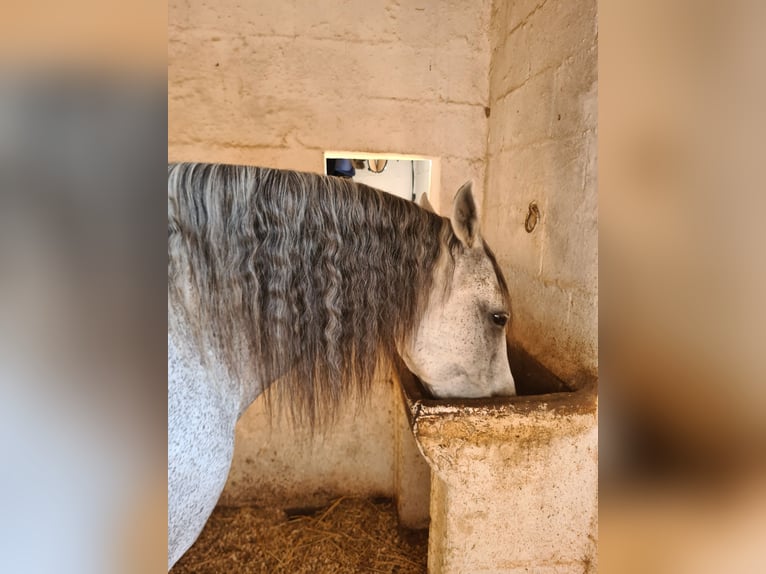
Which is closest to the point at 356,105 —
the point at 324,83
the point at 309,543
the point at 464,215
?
the point at 324,83

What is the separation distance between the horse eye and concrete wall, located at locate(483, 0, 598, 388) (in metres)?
0.22

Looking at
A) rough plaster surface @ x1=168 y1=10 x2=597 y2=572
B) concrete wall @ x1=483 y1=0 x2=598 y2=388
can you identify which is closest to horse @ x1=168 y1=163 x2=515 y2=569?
rough plaster surface @ x1=168 y1=10 x2=597 y2=572

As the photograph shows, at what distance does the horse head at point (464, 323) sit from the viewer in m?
1.02

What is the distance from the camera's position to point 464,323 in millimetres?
1093

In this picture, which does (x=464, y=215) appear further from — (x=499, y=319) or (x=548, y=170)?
(x=548, y=170)

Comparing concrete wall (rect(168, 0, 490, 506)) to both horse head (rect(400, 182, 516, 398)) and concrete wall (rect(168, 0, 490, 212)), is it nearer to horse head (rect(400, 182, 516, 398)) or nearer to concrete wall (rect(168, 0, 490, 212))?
concrete wall (rect(168, 0, 490, 212))

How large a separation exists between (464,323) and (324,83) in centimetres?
126

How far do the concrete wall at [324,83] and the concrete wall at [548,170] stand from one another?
133 mm

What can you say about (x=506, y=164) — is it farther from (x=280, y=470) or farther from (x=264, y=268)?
(x=280, y=470)

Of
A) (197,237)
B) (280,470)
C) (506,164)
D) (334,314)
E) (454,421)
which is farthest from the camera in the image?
(280,470)

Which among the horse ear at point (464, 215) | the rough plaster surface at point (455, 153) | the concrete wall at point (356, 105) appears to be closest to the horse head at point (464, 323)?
the horse ear at point (464, 215)
